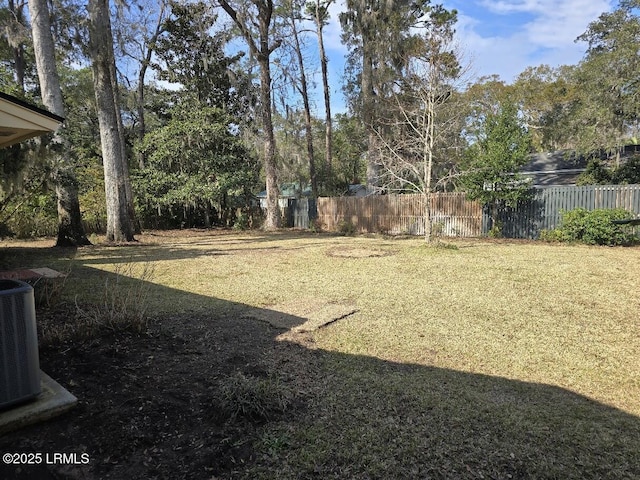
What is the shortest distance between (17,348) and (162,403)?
913mm

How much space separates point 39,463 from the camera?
1.99 metres

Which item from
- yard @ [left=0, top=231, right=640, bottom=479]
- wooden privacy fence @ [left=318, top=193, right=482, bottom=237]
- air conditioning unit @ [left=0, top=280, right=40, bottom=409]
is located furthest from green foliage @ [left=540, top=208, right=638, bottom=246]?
air conditioning unit @ [left=0, top=280, right=40, bottom=409]

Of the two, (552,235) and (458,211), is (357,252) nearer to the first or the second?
(458,211)

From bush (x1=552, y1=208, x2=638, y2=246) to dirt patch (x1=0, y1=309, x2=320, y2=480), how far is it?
10885 millimetres

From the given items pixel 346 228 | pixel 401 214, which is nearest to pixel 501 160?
pixel 401 214

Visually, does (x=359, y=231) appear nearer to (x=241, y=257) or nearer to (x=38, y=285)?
(x=241, y=257)

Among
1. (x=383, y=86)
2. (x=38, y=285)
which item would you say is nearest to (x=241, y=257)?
(x=38, y=285)

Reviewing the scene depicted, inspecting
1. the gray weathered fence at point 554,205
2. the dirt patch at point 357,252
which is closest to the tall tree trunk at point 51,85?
the dirt patch at point 357,252

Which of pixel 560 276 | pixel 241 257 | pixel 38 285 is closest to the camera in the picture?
pixel 38 285

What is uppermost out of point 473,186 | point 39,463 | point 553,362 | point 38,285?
point 473,186

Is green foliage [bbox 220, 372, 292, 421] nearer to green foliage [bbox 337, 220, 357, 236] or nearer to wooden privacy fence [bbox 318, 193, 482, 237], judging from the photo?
wooden privacy fence [bbox 318, 193, 482, 237]

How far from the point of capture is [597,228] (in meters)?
11.0

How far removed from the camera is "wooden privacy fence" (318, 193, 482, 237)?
579 inches

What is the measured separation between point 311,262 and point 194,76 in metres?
16.6
